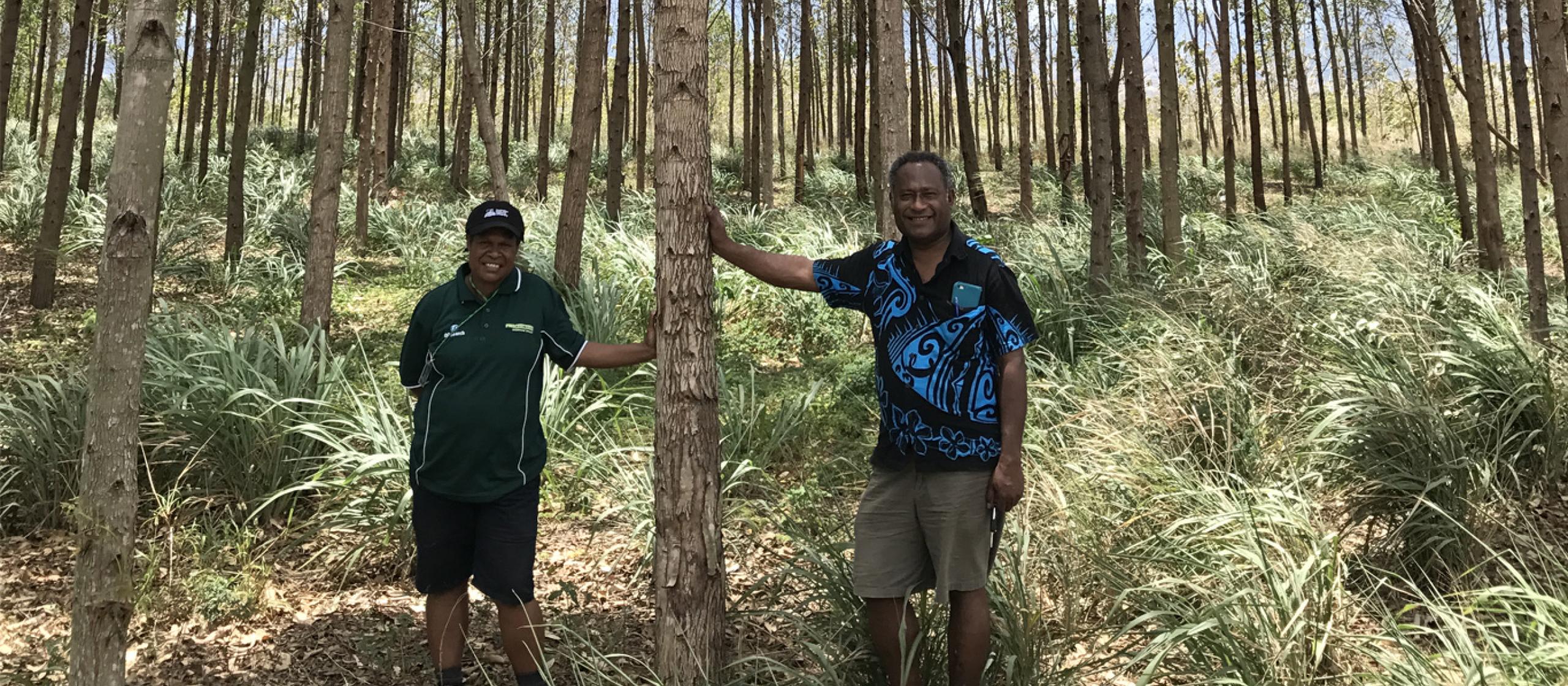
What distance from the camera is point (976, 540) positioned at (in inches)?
101

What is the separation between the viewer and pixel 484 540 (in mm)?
3035

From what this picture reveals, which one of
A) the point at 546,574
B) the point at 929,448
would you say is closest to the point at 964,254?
the point at 929,448

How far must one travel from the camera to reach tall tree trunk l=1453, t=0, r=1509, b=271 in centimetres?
633

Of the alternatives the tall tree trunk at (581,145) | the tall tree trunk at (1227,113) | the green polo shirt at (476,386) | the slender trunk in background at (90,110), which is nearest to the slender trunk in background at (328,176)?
the tall tree trunk at (581,145)

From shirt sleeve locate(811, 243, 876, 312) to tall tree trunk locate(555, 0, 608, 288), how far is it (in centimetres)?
513

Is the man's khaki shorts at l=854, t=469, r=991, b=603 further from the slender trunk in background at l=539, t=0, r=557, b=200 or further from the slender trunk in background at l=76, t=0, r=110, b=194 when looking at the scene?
the slender trunk in background at l=539, t=0, r=557, b=200

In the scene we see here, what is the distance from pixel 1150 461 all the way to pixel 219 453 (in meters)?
4.46

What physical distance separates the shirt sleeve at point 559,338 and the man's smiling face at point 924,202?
47.7 inches

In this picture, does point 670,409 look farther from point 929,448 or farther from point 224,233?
point 224,233

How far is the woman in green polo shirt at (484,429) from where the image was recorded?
294 centimetres

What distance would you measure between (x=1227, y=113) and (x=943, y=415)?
13.2 m

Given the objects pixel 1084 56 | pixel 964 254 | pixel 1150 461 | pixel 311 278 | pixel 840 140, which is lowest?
pixel 1150 461

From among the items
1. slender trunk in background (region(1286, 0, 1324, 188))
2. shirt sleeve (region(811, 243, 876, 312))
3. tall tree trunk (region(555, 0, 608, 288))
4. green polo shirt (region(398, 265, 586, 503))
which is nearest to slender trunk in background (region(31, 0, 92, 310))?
tall tree trunk (region(555, 0, 608, 288))

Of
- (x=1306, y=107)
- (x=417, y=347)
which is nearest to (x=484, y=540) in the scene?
(x=417, y=347)
